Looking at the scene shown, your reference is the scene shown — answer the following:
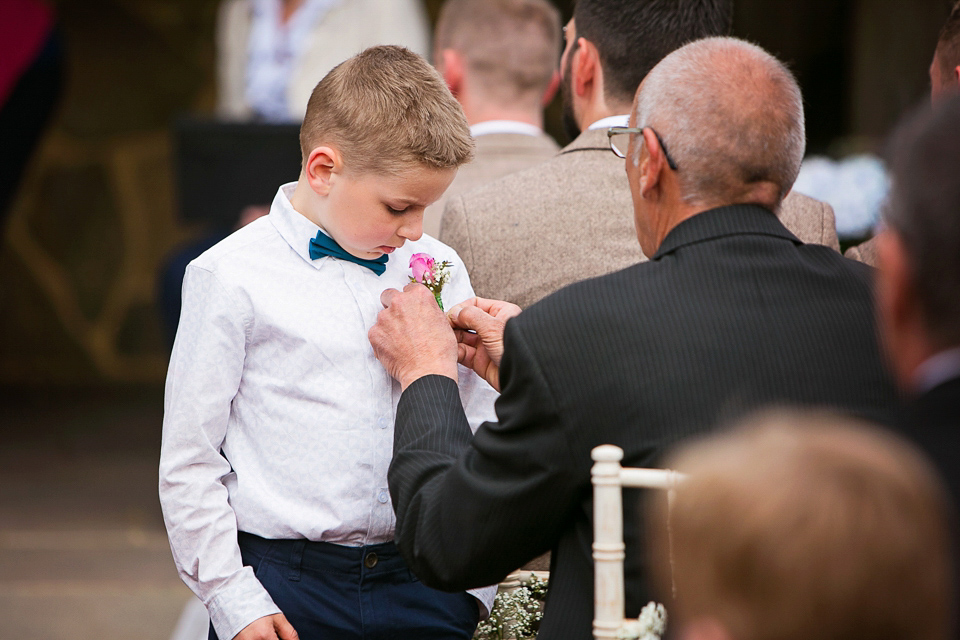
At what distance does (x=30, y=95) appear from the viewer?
503cm

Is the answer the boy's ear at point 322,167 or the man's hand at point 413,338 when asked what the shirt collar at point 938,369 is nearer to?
the man's hand at point 413,338

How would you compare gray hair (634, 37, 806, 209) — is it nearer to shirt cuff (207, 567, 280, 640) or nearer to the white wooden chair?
the white wooden chair

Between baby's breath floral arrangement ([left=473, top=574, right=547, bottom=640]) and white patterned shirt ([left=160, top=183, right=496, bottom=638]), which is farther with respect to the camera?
baby's breath floral arrangement ([left=473, top=574, right=547, bottom=640])

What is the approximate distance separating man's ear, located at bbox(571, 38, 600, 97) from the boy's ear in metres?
0.89

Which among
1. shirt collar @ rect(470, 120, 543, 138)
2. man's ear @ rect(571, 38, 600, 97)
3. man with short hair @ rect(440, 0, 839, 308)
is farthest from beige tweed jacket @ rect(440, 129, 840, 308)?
shirt collar @ rect(470, 120, 543, 138)

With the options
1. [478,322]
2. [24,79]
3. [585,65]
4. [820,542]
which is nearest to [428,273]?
[478,322]

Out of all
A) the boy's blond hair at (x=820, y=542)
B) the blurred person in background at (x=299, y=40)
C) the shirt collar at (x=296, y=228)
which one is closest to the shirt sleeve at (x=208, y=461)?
the shirt collar at (x=296, y=228)

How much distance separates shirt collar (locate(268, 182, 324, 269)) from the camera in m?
1.79

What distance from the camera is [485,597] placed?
73.8 inches

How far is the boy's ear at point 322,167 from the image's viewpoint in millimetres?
1746

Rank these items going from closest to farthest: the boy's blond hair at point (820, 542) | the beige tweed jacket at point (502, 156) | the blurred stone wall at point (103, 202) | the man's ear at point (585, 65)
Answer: the boy's blond hair at point (820, 542)
the man's ear at point (585, 65)
the beige tweed jacket at point (502, 156)
the blurred stone wall at point (103, 202)

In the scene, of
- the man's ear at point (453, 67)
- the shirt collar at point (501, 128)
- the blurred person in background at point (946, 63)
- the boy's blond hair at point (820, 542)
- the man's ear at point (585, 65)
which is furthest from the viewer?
the man's ear at point (453, 67)

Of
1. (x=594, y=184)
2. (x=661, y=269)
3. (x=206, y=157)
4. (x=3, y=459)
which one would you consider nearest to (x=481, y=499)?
(x=661, y=269)

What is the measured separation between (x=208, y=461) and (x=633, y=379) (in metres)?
0.69
